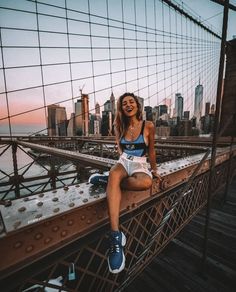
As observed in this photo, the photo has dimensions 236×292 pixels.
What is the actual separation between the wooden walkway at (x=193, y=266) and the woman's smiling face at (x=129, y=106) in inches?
83.7

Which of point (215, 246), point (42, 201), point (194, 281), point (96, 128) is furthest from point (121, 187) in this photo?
point (96, 128)

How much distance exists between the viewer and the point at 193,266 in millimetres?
2553

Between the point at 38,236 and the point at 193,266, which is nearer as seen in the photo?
the point at 38,236

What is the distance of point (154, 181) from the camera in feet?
5.79

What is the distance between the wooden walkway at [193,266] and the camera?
2.25 meters

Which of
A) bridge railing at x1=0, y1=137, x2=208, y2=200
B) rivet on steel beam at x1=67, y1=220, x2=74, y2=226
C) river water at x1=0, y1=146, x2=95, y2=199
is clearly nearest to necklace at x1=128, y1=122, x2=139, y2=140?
bridge railing at x1=0, y1=137, x2=208, y2=200

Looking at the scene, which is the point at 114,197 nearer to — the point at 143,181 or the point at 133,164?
the point at 143,181

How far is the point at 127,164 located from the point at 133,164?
0.19 ft

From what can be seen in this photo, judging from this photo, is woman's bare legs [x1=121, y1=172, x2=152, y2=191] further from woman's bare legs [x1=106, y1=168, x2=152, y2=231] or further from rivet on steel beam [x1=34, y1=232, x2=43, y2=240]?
rivet on steel beam [x1=34, y1=232, x2=43, y2=240]

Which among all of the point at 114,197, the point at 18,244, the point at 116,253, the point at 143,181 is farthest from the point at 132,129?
the point at 18,244

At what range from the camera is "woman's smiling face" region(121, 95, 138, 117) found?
2.07 metres

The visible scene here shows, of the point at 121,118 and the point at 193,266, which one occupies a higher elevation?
the point at 121,118

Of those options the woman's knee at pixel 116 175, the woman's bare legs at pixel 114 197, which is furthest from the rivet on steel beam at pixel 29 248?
the woman's knee at pixel 116 175

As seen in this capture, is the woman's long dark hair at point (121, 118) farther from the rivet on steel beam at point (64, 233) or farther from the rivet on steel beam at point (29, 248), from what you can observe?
the rivet on steel beam at point (29, 248)
